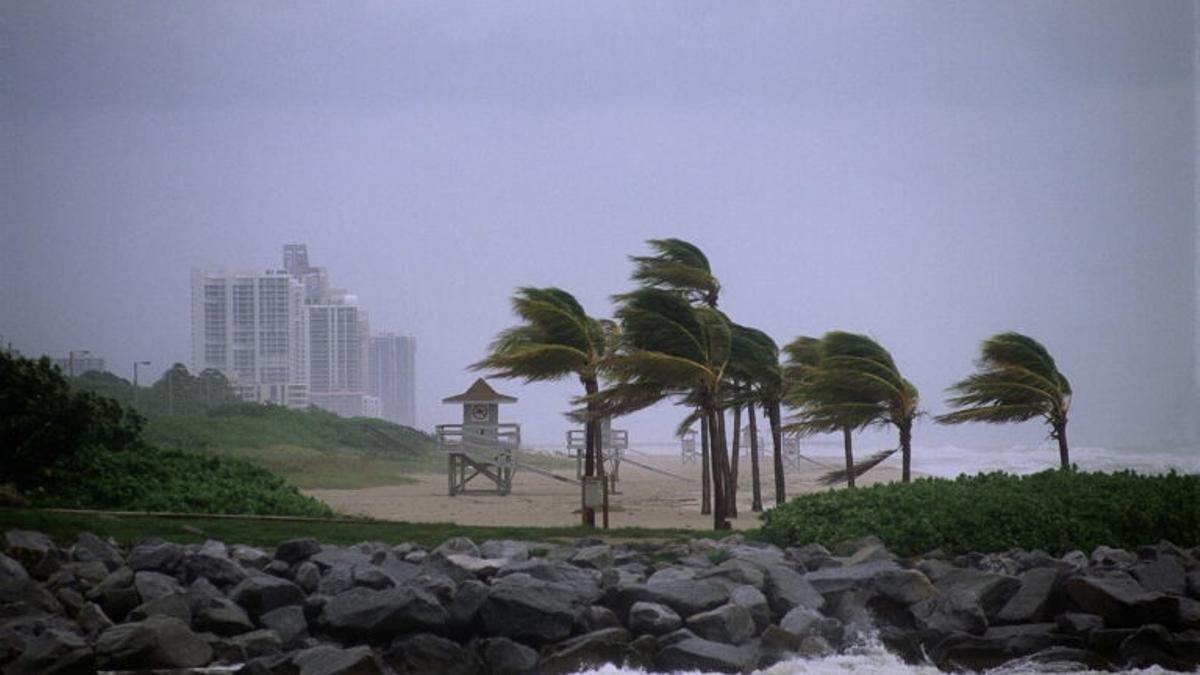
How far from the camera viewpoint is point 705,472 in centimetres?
1105

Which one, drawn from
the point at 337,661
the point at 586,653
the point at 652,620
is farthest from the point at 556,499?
the point at 337,661

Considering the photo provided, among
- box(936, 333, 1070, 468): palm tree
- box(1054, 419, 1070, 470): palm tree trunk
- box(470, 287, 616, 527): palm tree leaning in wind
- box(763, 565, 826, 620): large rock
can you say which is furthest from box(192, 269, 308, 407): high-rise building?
box(1054, 419, 1070, 470): palm tree trunk

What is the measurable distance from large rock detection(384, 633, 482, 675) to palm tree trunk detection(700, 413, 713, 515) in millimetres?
3792

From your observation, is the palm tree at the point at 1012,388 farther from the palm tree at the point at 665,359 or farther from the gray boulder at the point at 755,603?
the gray boulder at the point at 755,603

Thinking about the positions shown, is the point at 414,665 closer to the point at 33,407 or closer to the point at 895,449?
the point at 33,407

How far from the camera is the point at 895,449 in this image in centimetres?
1073

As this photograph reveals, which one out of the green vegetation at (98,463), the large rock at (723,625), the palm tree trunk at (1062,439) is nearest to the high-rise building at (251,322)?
the green vegetation at (98,463)

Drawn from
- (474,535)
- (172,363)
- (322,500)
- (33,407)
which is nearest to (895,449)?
(474,535)

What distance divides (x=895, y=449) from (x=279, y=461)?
17.3ft

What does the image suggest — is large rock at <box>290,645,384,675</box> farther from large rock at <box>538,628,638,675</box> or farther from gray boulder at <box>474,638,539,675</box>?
large rock at <box>538,628,638,675</box>

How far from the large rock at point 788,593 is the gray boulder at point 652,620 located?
70 cm

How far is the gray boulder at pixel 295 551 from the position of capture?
27.1ft

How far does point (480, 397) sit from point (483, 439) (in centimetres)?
35

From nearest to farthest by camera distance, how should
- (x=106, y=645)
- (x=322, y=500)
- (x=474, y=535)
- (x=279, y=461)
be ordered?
(x=106, y=645), (x=474, y=535), (x=322, y=500), (x=279, y=461)
